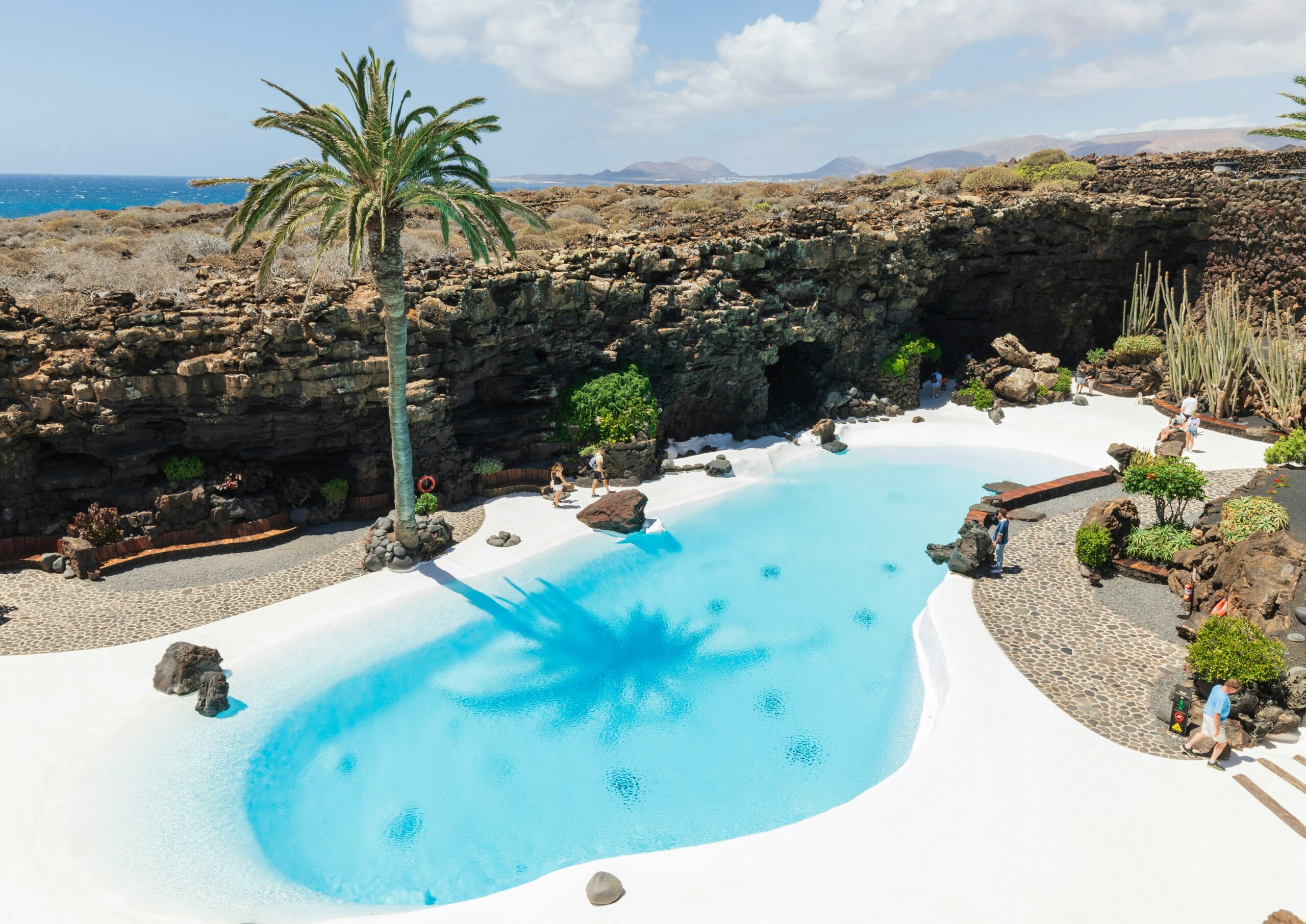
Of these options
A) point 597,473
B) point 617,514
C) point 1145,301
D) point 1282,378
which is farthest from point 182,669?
point 1145,301

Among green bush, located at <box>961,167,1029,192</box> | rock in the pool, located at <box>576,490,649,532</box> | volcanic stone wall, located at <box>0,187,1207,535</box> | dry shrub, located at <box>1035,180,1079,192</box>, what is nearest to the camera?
volcanic stone wall, located at <box>0,187,1207,535</box>

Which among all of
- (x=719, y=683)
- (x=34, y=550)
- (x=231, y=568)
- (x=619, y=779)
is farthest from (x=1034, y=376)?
(x=34, y=550)

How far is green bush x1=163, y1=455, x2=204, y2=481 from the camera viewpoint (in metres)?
18.7

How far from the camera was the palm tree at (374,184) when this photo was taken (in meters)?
15.1

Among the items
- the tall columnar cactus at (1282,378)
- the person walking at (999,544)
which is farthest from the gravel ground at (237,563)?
the tall columnar cactus at (1282,378)

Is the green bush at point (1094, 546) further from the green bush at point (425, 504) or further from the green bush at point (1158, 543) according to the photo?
the green bush at point (425, 504)

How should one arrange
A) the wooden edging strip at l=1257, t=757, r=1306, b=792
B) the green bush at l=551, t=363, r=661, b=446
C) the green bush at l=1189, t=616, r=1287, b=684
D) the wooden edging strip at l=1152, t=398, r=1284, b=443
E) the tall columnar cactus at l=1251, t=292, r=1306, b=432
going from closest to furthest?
the wooden edging strip at l=1257, t=757, r=1306, b=792
the green bush at l=1189, t=616, r=1287, b=684
the green bush at l=551, t=363, r=661, b=446
the tall columnar cactus at l=1251, t=292, r=1306, b=432
the wooden edging strip at l=1152, t=398, r=1284, b=443

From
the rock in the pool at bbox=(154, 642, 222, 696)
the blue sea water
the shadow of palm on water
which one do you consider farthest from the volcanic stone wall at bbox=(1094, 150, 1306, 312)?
the blue sea water

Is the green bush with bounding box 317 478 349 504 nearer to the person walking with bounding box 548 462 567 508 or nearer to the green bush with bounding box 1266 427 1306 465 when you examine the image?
the person walking with bounding box 548 462 567 508

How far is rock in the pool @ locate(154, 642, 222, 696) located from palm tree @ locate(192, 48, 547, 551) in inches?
281

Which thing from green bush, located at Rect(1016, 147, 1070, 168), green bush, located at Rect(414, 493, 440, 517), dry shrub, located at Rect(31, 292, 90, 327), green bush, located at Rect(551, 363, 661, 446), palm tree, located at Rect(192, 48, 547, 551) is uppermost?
green bush, located at Rect(1016, 147, 1070, 168)

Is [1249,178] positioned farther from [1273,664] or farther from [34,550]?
[34,550]

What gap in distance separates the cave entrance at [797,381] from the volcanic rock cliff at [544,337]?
0.33 feet

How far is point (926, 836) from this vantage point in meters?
10.7
